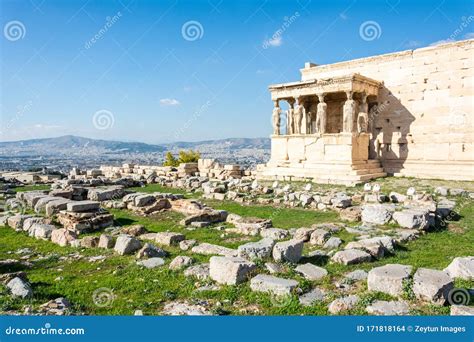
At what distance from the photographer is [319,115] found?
2027 centimetres

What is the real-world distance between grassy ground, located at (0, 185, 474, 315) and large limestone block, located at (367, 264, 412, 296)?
0.14 metres

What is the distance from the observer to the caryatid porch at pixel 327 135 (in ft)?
62.0

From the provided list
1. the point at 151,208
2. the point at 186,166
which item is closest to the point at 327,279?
the point at 151,208

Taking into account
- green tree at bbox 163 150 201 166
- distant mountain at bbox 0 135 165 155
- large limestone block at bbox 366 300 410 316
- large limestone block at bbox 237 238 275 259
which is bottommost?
large limestone block at bbox 366 300 410 316

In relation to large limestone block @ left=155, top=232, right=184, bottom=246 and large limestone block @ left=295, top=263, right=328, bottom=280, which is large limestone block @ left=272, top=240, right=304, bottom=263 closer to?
large limestone block @ left=295, top=263, right=328, bottom=280

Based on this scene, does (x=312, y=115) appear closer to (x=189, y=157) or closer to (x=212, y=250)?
(x=189, y=157)

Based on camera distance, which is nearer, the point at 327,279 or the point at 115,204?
the point at 327,279

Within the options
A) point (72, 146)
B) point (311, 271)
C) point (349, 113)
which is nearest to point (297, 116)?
point (349, 113)

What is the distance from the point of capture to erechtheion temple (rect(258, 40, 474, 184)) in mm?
18500

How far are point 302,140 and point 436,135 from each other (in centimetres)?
668

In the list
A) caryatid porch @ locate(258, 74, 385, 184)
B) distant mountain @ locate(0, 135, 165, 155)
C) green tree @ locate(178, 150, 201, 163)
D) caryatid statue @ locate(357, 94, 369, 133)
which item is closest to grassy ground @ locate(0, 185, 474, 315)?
caryatid porch @ locate(258, 74, 385, 184)

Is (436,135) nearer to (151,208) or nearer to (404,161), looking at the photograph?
(404,161)

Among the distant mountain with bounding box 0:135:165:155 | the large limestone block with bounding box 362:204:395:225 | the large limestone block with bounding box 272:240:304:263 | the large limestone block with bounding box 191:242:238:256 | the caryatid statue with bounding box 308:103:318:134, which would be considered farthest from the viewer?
the distant mountain with bounding box 0:135:165:155

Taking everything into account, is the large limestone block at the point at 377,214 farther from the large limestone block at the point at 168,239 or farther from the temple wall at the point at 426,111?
the temple wall at the point at 426,111
